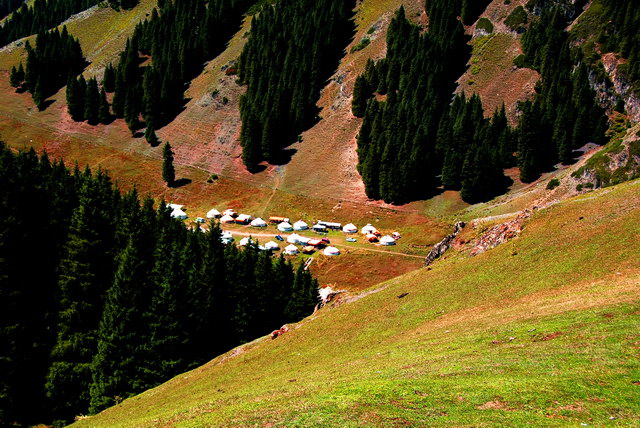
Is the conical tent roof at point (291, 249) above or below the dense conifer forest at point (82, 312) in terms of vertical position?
below

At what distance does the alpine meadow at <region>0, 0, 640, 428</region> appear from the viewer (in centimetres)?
2528

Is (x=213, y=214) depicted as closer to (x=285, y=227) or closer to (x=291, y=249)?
(x=285, y=227)

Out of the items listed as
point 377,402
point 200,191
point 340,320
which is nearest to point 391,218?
point 200,191

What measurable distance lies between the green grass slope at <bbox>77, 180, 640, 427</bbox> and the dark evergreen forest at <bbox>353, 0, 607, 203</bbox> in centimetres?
8688

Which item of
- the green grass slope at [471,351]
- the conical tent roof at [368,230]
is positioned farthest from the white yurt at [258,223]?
the green grass slope at [471,351]

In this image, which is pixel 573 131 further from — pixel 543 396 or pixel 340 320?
pixel 543 396

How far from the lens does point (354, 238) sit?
12762cm

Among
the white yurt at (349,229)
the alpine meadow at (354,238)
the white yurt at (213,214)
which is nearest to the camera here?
the alpine meadow at (354,238)

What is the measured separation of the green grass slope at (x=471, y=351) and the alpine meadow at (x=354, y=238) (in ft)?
0.66

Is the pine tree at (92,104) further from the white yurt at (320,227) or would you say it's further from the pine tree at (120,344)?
the pine tree at (120,344)

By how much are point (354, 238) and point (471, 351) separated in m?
100

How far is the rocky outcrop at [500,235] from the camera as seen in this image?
47.9 m

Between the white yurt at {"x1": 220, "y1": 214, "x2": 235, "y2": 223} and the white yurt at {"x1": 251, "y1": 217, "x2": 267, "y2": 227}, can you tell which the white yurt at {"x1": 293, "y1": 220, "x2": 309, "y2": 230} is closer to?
the white yurt at {"x1": 251, "y1": 217, "x2": 267, "y2": 227}

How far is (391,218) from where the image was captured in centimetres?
13538
